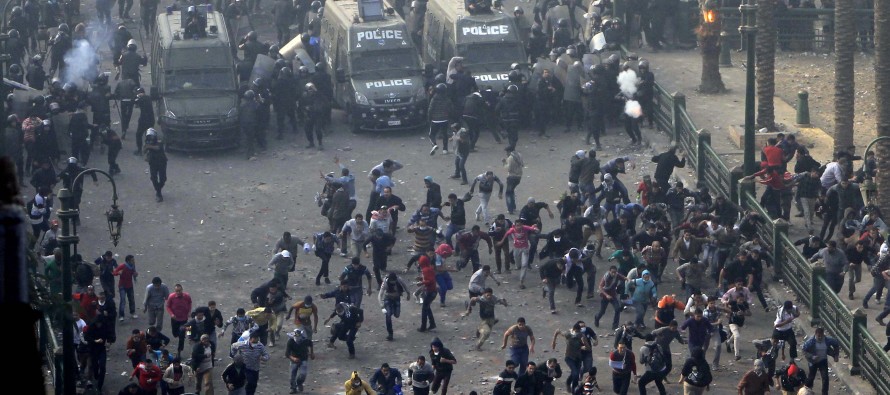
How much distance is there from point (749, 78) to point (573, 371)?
23.2 ft

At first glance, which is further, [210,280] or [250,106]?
[250,106]

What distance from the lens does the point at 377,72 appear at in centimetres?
3022

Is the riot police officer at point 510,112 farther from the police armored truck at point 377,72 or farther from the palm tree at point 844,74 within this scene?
the palm tree at point 844,74

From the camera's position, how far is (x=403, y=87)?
98.2ft

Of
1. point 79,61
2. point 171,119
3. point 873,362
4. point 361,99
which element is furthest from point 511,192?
point 79,61

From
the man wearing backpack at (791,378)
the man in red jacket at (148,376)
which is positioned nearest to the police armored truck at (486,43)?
the man wearing backpack at (791,378)

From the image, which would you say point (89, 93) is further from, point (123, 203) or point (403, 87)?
point (403, 87)

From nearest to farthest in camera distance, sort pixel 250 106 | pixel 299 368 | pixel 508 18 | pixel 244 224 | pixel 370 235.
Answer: pixel 299 368, pixel 370 235, pixel 244 224, pixel 250 106, pixel 508 18

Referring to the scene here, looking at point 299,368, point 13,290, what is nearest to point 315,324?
point 299,368

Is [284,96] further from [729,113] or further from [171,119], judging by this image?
[729,113]

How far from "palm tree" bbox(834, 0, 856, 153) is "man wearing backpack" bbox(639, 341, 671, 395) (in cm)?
969

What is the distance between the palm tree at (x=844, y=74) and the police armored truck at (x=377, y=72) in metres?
8.70

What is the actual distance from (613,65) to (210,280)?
1083 centimetres

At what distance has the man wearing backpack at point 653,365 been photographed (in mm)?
18016
